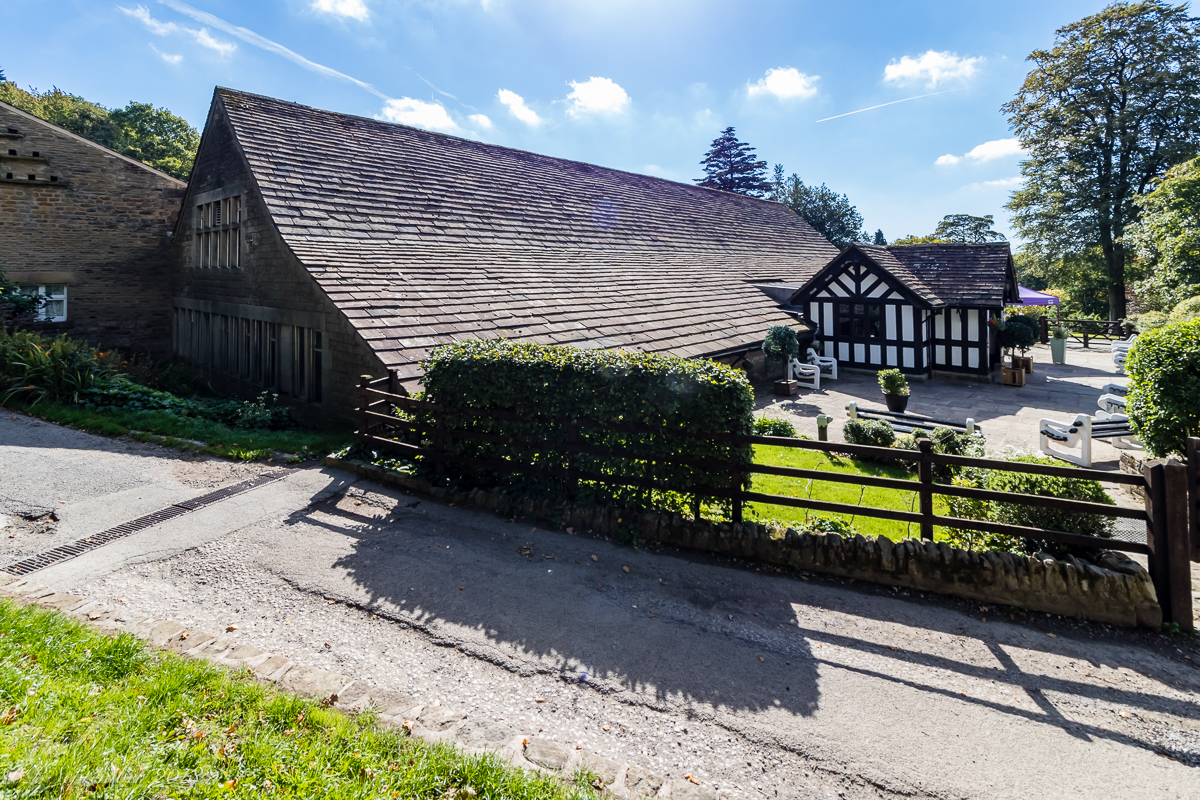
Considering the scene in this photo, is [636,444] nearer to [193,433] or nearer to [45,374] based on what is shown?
[193,433]

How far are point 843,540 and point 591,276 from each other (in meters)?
12.6

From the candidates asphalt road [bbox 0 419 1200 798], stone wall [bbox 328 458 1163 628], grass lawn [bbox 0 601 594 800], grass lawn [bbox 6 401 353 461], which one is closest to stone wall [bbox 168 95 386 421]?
grass lawn [bbox 6 401 353 461]

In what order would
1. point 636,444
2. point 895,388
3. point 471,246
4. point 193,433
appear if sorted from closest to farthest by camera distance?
point 636,444
point 193,433
point 895,388
point 471,246

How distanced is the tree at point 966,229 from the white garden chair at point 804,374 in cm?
6275

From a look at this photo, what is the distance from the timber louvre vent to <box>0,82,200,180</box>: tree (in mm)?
32469

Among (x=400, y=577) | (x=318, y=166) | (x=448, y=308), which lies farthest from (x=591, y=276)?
(x=400, y=577)

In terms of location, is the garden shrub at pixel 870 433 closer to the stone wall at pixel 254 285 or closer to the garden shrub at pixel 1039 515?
the garden shrub at pixel 1039 515

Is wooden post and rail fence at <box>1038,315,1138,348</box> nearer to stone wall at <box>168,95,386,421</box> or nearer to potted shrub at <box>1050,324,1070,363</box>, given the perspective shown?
potted shrub at <box>1050,324,1070,363</box>

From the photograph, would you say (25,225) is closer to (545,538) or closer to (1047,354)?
(545,538)

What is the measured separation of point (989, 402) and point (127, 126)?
5403cm

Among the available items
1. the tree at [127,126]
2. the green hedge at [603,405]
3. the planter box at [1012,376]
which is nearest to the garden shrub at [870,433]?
the green hedge at [603,405]

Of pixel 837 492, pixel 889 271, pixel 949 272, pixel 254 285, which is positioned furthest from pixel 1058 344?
pixel 254 285

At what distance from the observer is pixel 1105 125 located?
110ft

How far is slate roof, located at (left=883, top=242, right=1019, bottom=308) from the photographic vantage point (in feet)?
64.8
